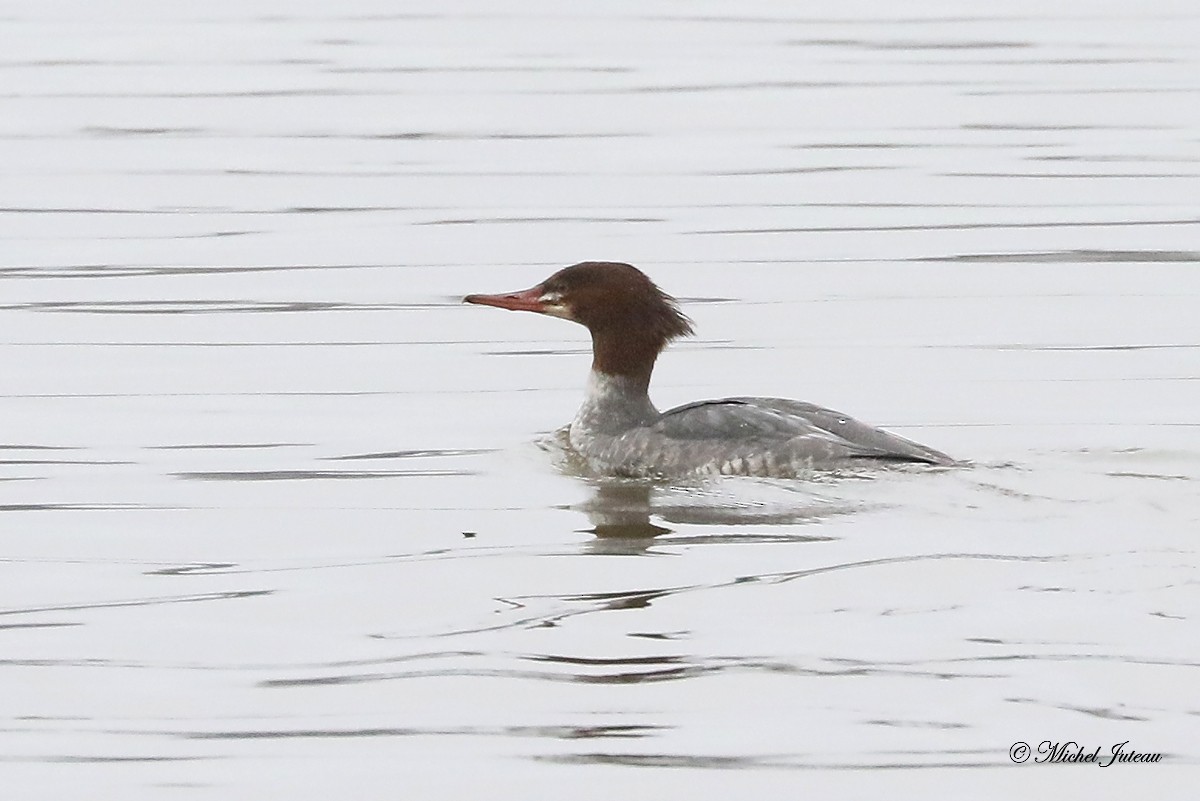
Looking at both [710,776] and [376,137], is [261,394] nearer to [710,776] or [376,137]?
[710,776]

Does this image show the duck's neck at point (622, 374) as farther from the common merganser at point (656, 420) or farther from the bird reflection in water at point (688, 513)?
the bird reflection in water at point (688, 513)

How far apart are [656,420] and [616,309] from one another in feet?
1.77

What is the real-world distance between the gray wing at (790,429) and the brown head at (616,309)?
557 mm

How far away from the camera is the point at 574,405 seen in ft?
36.9

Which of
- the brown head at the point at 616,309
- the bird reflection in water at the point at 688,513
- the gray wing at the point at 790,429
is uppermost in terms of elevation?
the brown head at the point at 616,309

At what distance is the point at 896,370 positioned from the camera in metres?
11.7

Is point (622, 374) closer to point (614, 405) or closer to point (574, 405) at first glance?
point (614, 405)

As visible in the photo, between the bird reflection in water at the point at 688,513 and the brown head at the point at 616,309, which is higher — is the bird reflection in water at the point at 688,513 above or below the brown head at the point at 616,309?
below

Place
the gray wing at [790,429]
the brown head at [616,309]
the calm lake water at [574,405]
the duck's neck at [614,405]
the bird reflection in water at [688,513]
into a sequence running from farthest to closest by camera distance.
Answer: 1. the brown head at [616,309]
2. the duck's neck at [614,405]
3. the gray wing at [790,429]
4. the bird reflection in water at [688,513]
5. the calm lake water at [574,405]

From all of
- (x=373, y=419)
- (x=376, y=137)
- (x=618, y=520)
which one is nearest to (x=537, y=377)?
(x=373, y=419)

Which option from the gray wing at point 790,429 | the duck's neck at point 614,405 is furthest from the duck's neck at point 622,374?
the gray wing at point 790,429

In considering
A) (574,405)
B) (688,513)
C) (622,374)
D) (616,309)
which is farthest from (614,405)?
(688,513)

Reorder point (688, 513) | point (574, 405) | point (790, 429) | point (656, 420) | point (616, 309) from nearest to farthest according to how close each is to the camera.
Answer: point (688, 513)
point (790, 429)
point (656, 420)
point (616, 309)
point (574, 405)

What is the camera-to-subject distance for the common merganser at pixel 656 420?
9523 millimetres
